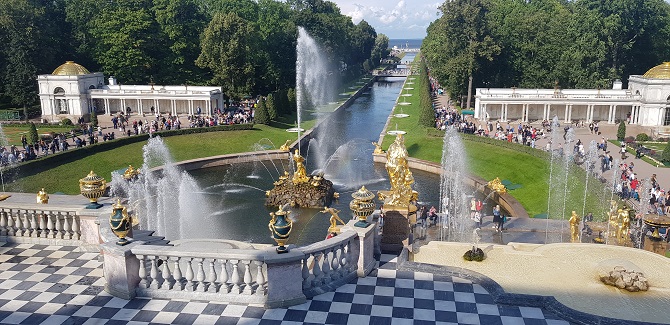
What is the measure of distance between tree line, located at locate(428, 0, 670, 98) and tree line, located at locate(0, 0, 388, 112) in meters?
24.4

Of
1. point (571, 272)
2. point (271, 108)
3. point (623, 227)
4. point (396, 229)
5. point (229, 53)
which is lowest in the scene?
point (623, 227)

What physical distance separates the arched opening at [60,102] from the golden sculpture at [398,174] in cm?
6330

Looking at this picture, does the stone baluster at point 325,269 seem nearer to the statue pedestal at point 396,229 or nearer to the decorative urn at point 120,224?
the statue pedestal at point 396,229

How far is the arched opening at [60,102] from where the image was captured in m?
70.9

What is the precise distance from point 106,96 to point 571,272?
68176 mm

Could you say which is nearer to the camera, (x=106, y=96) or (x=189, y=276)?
(x=189, y=276)

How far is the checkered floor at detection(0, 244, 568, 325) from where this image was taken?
13.2 meters

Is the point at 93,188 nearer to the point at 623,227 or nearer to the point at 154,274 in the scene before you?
the point at 154,274

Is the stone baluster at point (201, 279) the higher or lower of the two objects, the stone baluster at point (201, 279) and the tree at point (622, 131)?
the higher

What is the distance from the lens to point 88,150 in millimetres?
48719

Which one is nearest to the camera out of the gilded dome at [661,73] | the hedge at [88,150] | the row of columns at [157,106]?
the hedge at [88,150]

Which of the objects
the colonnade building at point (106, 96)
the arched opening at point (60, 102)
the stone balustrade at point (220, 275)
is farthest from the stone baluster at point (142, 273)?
the arched opening at point (60, 102)

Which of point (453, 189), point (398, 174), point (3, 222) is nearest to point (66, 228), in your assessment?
point (3, 222)

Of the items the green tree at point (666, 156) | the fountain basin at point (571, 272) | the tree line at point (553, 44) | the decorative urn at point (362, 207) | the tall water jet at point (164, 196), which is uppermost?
the tree line at point (553, 44)
